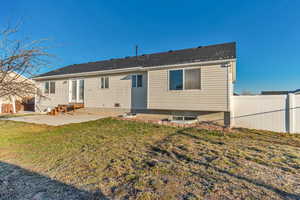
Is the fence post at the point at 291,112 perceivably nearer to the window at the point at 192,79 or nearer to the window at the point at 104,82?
the window at the point at 192,79

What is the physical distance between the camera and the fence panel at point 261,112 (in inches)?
277

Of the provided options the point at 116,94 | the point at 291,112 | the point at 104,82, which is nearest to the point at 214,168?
the point at 291,112

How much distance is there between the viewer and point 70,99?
1275 cm

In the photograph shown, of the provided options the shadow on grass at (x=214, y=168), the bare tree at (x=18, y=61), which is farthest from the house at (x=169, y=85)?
the shadow on grass at (x=214, y=168)

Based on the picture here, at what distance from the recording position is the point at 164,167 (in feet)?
10.3

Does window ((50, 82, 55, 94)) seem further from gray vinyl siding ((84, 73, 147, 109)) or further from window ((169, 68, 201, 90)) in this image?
window ((169, 68, 201, 90))

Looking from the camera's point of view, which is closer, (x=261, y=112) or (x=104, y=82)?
(x=261, y=112)

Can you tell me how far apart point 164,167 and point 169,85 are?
5.79 meters

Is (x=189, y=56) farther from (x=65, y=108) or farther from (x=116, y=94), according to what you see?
(x=65, y=108)

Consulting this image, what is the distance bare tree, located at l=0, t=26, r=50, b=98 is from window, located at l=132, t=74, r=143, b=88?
7.05m

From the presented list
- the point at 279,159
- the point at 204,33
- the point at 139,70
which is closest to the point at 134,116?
the point at 139,70

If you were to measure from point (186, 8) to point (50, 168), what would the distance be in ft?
40.7

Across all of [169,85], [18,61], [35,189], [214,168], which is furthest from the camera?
[169,85]

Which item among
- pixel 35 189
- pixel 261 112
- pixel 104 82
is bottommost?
pixel 35 189
